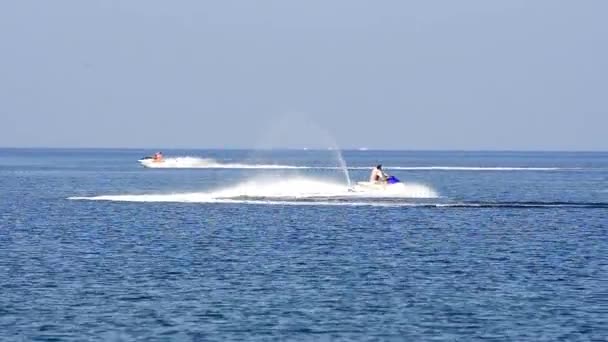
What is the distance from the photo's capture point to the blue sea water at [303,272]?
38.0 m

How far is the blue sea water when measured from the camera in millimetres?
38031

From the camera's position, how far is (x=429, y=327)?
38.0 meters

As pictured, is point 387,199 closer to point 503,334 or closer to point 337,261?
point 337,261

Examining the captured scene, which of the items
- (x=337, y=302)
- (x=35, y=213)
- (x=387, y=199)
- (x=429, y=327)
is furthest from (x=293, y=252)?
(x=387, y=199)

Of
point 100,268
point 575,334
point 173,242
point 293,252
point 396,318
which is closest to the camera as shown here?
point 575,334

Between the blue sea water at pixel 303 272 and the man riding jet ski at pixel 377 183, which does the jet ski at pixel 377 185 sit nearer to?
the man riding jet ski at pixel 377 183

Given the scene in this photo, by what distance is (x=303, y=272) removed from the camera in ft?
167

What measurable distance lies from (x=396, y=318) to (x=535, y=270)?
14.0 m

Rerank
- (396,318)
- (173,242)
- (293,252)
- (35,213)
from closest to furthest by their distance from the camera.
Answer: (396,318), (293,252), (173,242), (35,213)

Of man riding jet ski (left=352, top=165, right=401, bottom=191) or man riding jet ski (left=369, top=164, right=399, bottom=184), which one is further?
man riding jet ski (left=352, top=165, right=401, bottom=191)

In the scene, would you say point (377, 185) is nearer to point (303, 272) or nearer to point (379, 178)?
point (379, 178)

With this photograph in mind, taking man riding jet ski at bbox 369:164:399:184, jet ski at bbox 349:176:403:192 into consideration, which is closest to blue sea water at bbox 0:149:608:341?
man riding jet ski at bbox 369:164:399:184

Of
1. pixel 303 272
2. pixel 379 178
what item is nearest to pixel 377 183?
pixel 379 178

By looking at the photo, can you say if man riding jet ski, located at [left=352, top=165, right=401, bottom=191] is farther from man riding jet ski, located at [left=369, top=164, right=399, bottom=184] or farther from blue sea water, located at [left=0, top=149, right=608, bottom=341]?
blue sea water, located at [left=0, top=149, right=608, bottom=341]
